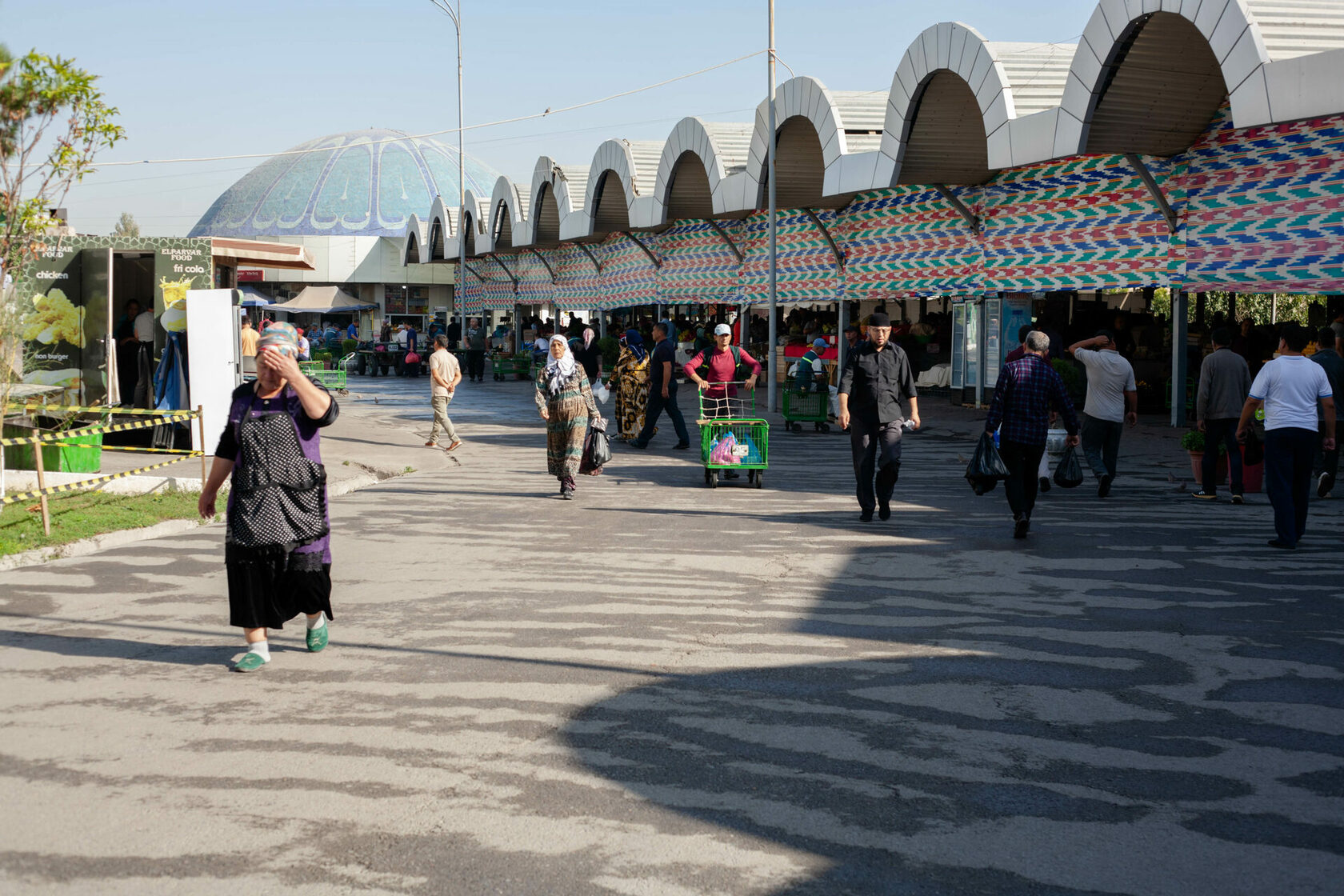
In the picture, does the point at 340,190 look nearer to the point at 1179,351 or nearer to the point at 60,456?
the point at 1179,351

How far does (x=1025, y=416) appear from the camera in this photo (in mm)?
10898

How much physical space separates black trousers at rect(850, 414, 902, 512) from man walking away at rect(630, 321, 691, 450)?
21.6 feet

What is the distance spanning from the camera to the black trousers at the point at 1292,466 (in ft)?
33.3

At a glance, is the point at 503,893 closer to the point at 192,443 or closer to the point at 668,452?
the point at 192,443

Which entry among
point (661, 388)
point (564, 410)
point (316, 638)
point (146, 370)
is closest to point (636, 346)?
point (661, 388)

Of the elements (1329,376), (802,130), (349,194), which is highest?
(349,194)

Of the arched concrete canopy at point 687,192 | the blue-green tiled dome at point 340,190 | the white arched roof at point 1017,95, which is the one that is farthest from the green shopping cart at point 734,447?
Answer: the blue-green tiled dome at point 340,190

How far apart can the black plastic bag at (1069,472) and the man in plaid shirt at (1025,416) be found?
2.13 m

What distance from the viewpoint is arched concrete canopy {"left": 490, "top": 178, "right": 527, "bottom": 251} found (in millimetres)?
49281

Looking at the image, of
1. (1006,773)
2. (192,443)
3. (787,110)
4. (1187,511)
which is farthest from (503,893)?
(787,110)

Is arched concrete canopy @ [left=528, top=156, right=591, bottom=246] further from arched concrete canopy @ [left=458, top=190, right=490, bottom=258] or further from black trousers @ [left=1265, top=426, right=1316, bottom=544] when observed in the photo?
black trousers @ [left=1265, top=426, right=1316, bottom=544]

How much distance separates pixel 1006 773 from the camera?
4941mm

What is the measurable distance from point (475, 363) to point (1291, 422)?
3298 centimetres

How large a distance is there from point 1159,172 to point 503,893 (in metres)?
18.9
